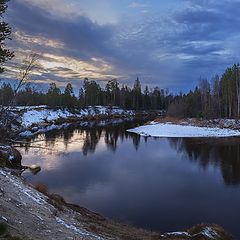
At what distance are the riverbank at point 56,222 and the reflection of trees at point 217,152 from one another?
1291 centimetres

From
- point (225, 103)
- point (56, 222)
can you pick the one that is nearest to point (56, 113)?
point (225, 103)

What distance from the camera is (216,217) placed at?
67.3ft

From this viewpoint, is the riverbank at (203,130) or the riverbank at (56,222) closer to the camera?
the riverbank at (56,222)

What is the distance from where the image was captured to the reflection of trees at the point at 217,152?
104 ft

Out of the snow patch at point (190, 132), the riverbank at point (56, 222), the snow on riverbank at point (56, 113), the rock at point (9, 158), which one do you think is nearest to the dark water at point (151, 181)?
the rock at point (9, 158)

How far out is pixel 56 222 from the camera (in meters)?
14.7

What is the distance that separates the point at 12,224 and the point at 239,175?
76.2 feet

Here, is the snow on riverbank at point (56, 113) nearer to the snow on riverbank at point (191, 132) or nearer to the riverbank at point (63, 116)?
the riverbank at point (63, 116)

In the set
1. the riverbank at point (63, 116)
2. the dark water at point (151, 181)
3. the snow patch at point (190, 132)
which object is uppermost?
the riverbank at point (63, 116)

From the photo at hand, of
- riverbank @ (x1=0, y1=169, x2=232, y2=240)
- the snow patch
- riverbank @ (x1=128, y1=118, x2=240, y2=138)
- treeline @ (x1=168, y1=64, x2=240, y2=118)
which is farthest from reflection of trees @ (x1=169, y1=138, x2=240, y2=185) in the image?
treeline @ (x1=168, y1=64, x2=240, y2=118)

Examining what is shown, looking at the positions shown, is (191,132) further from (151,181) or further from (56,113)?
(56,113)

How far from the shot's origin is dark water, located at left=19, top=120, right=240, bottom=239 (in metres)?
20.9

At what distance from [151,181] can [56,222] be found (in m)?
15.0

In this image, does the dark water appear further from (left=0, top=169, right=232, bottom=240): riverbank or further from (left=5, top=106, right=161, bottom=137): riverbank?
(left=5, top=106, right=161, bottom=137): riverbank
